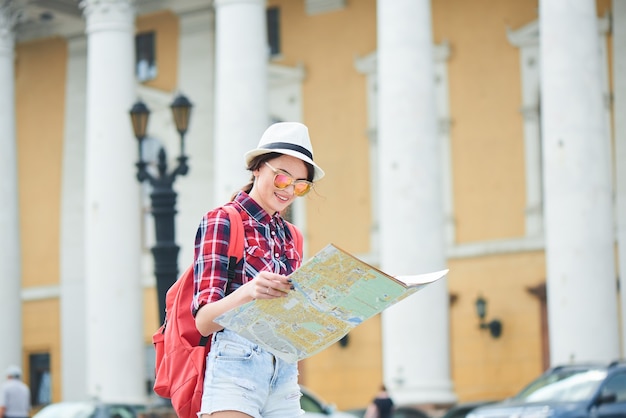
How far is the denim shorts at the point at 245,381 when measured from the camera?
202 inches

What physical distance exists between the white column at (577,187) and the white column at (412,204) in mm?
2363

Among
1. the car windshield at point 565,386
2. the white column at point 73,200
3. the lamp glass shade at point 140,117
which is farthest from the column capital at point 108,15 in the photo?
the car windshield at point 565,386

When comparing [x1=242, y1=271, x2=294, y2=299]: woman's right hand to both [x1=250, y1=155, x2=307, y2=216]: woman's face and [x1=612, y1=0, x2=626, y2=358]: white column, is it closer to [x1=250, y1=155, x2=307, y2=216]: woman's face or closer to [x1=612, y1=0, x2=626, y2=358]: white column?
[x1=250, y1=155, x2=307, y2=216]: woman's face

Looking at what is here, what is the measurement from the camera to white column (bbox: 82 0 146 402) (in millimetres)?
31625

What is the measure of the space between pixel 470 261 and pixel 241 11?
712cm

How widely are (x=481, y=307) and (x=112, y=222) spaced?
7562 millimetres

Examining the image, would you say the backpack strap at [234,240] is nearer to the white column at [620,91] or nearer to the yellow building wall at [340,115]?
the white column at [620,91]

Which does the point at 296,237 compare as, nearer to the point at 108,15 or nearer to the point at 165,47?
the point at 108,15

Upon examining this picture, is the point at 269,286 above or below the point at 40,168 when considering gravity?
below

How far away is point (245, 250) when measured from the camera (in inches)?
211

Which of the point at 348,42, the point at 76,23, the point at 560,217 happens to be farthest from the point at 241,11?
the point at 76,23

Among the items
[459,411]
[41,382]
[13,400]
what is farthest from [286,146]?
[41,382]

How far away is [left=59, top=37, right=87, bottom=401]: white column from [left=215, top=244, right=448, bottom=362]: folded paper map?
3341cm

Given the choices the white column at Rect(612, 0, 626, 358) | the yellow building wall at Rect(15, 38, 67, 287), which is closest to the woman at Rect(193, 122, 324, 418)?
the white column at Rect(612, 0, 626, 358)
